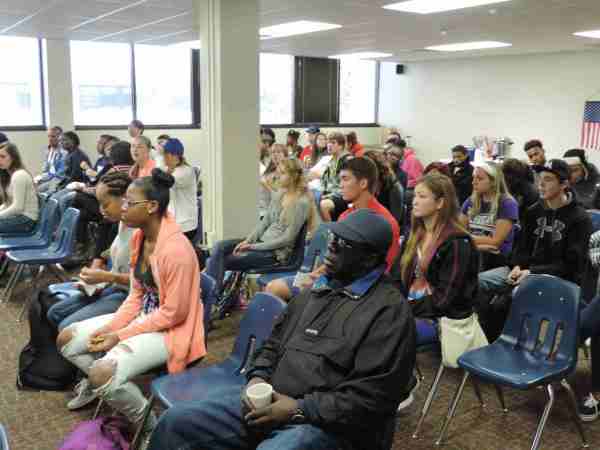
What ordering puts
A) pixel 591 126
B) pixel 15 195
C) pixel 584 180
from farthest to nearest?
1. pixel 591 126
2. pixel 584 180
3. pixel 15 195

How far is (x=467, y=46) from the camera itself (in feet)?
32.8

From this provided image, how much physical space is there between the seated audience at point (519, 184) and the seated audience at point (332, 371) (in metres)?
3.31

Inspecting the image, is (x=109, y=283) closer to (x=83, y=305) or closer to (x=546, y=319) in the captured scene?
(x=83, y=305)

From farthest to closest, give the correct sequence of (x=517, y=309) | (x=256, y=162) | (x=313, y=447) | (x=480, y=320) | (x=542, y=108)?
1. (x=542, y=108)
2. (x=256, y=162)
3. (x=480, y=320)
4. (x=517, y=309)
5. (x=313, y=447)

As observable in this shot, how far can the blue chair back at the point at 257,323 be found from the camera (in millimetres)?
2580

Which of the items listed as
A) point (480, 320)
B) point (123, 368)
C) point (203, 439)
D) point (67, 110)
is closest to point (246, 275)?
point (480, 320)

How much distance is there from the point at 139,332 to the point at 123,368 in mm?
204

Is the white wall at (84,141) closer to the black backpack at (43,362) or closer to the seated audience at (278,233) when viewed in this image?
the seated audience at (278,233)

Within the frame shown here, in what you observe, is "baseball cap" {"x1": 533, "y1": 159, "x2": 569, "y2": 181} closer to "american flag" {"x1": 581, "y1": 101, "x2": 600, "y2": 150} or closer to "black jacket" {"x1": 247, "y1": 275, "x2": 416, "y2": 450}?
"black jacket" {"x1": 247, "y1": 275, "x2": 416, "y2": 450}

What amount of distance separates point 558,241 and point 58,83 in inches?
344

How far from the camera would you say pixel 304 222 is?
4316 millimetres

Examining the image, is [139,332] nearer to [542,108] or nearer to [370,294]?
[370,294]

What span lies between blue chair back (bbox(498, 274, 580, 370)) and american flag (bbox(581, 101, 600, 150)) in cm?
830

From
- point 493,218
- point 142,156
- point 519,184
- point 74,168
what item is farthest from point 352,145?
point 74,168
